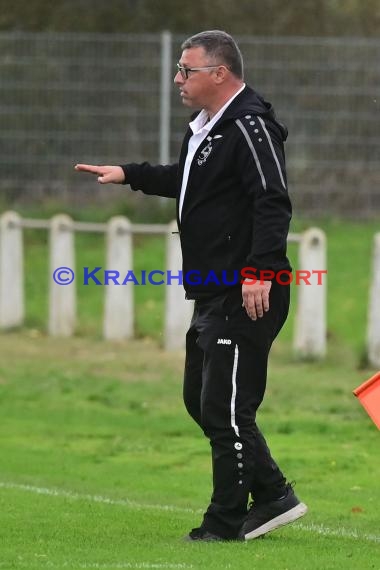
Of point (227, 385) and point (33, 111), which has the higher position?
point (33, 111)

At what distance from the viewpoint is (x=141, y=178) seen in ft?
27.2

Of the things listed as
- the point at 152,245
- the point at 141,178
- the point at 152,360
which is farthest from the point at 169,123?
the point at 141,178

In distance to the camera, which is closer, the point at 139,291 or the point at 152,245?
the point at 139,291

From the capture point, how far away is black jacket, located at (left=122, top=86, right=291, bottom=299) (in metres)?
7.55

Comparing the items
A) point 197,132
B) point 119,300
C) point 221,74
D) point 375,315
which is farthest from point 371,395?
point 119,300

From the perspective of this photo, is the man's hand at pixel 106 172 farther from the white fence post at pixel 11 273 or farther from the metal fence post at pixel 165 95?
the metal fence post at pixel 165 95

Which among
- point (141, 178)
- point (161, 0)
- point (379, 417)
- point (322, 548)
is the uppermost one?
point (161, 0)

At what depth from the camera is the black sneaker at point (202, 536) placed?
7773mm

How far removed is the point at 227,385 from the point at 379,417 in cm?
70

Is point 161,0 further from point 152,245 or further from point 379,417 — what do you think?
point 379,417

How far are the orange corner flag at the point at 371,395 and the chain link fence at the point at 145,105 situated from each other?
15.3 m

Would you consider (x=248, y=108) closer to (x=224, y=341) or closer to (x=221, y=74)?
(x=221, y=74)

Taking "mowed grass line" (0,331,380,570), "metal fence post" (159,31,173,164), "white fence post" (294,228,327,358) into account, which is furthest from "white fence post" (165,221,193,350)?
"metal fence post" (159,31,173,164)

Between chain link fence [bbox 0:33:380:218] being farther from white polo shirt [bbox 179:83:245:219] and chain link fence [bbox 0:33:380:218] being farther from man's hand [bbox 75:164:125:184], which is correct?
white polo shirt [bbox 179:83:245:219]
